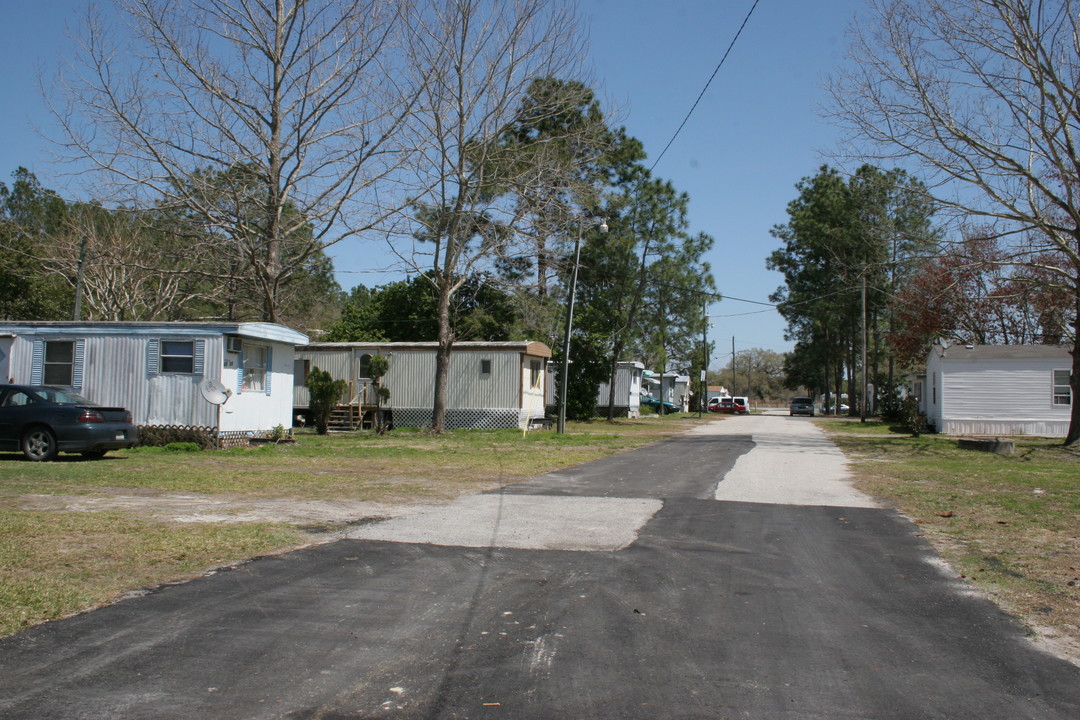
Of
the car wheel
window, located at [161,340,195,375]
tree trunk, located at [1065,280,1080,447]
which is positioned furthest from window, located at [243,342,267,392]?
tree trunk, located at [1065,280,1080,447]

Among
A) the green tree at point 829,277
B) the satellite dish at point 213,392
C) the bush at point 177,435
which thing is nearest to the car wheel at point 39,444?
the satellite dish at point 213,392

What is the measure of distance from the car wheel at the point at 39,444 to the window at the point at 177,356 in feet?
14.7

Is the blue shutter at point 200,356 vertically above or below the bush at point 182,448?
above

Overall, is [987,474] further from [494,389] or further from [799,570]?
[494,389]

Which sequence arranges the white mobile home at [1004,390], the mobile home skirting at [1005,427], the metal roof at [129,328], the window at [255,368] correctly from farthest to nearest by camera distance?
1. the white mobile home at [1004,390]
2. the mobile home skirting at [1005,427]
3. the window at [255,368]
4. the metal roof at [129,328]

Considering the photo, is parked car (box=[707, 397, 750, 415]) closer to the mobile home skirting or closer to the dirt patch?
the mobile home skirting

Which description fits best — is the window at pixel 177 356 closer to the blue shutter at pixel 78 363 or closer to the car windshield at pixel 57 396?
the blue shutter at pixel 78 363

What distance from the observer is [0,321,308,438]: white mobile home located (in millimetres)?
18781

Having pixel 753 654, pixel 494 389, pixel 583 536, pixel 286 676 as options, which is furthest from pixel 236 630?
pixel 494 389

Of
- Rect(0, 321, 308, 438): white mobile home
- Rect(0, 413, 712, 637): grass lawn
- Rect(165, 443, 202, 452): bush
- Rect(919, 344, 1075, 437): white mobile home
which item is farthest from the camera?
Rect(919, 344, 1075, 437): white mobile home

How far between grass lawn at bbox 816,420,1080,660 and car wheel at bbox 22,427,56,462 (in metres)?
13.7

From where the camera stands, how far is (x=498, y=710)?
3.76 meters

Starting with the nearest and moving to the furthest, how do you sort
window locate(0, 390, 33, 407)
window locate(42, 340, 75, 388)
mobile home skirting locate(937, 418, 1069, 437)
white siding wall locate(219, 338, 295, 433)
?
window locate(0, 390, 33, 407) → white siding wall locate(219, 338, 295, 433) → window locate(42, 340, 75, 388) → mobile home skirting locate(937, 418, 1069, 437)

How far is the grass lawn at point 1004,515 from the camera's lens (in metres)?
6.13
